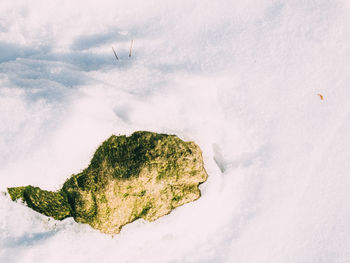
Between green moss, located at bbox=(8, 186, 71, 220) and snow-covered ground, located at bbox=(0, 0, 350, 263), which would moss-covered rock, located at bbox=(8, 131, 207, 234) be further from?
snow-covered ground, located at bbox=(0, 0, 350, 263)

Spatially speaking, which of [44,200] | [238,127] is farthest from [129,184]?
[238,127]

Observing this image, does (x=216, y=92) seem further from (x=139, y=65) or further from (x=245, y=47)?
(x=139, y=65)

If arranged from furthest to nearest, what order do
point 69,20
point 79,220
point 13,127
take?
point 69,20 < point 79,220 < point 13,127

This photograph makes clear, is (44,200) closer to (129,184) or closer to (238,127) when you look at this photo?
(129,184)

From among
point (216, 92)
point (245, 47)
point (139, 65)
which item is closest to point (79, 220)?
point (139, 65)

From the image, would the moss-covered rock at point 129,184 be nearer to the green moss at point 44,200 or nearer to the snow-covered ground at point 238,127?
the green moss at point 44,200

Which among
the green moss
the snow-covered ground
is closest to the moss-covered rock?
the green moss
